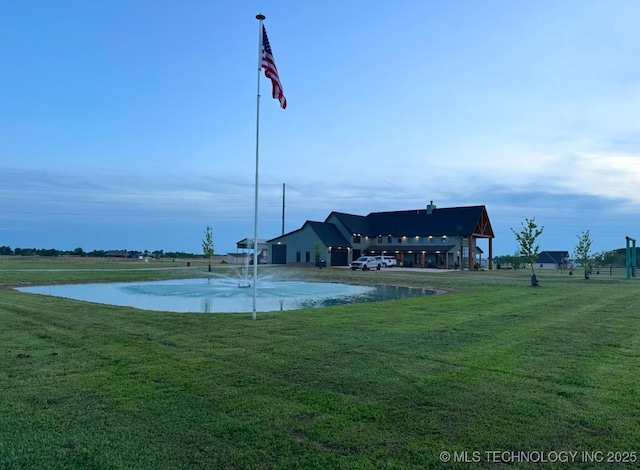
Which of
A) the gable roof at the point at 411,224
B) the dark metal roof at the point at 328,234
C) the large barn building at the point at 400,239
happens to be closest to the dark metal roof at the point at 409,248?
the large barn building at the point at 400,239

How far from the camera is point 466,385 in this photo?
19.1 ft

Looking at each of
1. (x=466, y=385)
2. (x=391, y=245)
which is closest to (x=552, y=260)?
(x=391, y=245)

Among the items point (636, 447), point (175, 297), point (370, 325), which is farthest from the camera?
point (175, 297)

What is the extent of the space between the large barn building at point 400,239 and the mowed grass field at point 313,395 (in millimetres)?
47821

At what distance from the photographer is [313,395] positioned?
Answer: 17.7 feet

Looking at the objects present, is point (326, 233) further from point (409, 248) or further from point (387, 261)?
point (409, 248)

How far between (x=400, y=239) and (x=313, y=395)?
198 feet

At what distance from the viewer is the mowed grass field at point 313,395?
395 cm

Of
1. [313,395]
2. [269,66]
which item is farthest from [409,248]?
[313,395]

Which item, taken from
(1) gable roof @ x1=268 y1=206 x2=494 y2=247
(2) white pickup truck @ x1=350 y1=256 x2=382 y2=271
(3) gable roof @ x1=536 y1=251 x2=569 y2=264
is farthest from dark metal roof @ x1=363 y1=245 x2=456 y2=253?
(3) gable roof @ x1=536 y1=251 x2=569 y2=264

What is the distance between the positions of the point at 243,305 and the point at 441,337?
802cm

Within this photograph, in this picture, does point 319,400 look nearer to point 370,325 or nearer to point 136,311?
point 370,325

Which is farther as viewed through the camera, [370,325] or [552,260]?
[552,260]

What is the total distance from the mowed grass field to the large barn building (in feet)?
157
